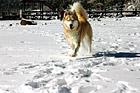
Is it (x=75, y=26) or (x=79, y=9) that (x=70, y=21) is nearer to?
(x=75, y=26)

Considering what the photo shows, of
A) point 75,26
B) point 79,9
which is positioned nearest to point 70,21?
point 75,26

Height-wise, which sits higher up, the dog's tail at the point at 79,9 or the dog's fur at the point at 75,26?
the dog's tail at the point at 79,9

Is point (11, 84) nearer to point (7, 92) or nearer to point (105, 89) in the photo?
point (7, 92)

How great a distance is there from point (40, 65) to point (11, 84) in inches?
52.2

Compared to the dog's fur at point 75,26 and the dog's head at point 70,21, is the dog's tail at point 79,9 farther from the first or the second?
the dog's head at point 70,21

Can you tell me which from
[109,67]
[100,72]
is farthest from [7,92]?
Answer: [109,67]

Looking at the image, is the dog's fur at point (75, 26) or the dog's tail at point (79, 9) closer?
the dog's fur at point (75, 26)

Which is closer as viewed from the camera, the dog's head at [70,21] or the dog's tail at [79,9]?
the dog's head at [70,21]

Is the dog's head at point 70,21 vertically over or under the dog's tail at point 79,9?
under

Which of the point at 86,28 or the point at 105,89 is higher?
the point at 86,28

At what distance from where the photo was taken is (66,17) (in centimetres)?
525

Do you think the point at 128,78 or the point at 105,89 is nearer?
the point at 105,89

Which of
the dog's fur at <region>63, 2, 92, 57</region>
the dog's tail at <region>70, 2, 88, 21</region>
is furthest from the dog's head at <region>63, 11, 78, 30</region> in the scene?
the dog's tail at <region>70, 2, 88, 21</region>

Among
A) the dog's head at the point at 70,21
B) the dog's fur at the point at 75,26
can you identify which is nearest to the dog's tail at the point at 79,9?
the dog's fur at the point at 75,26
